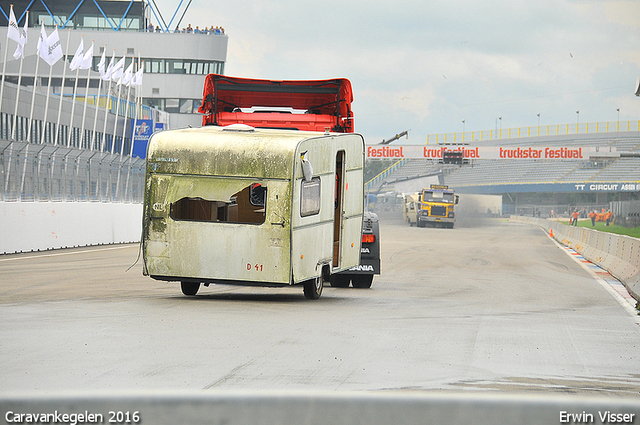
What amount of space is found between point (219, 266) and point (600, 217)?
2350 inches

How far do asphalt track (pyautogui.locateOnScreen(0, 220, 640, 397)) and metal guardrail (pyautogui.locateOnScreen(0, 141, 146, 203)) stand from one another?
784 centimetres

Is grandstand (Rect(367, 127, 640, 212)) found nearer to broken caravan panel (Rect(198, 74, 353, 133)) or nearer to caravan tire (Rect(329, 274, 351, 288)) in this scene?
caravan tire (Rect(329, 274, 351, 288))

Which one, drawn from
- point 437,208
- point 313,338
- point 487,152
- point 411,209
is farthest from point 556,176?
point 313,338

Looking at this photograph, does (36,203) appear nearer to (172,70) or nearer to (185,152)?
(185,152)

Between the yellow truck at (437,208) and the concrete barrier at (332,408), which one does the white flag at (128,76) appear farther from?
the concrete barrier at (332,408)

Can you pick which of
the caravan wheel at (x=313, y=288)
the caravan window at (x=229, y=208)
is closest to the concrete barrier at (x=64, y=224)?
the caravan window at (x=229, y=208)

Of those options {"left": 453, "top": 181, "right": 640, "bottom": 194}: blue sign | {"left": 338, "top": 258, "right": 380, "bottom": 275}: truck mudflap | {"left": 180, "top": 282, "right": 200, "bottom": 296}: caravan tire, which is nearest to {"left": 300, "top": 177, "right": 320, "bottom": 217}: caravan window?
{"left": 180, "top": 282, "right": 200, "bottom": 296}: caravan tire

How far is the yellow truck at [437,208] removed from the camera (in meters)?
62.2

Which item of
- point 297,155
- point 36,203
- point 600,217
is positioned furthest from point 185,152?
point 600,217

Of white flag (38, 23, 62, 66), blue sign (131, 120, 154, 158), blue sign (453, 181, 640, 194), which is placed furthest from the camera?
blue sign (453, 181, 640, 194)

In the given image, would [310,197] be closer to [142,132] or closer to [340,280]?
[340,280]

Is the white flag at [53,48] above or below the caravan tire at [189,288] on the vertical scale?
above

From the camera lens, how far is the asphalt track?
5.92 m

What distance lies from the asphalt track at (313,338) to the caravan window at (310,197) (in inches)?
55.1
